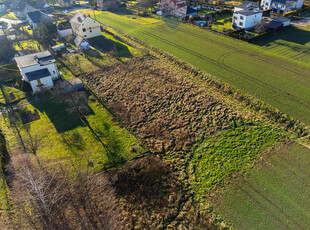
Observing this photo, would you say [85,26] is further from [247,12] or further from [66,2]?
[66,2]

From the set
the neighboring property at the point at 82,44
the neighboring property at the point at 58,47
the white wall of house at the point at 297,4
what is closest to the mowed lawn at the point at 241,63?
the neighboring property at the point at 82,44

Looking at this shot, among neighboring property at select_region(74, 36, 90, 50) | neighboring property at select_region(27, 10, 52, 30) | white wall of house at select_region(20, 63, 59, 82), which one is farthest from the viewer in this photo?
neighboring property at select_region(27, 10, 52, 30)

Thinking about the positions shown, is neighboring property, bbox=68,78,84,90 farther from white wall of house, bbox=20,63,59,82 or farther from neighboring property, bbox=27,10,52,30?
neighboring property, bbox=27,10,52,30

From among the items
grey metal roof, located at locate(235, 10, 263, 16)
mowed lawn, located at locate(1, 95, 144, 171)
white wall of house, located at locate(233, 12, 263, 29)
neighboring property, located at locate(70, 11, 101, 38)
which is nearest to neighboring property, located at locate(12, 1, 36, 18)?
neighboring property, located at locate(70, 11, 101, 38)

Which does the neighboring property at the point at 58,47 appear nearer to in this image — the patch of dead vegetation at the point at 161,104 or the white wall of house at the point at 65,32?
the white wall of house at the point at 65,32

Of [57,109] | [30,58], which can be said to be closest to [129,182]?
[57,109]

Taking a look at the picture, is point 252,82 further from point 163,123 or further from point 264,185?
point 264,185
